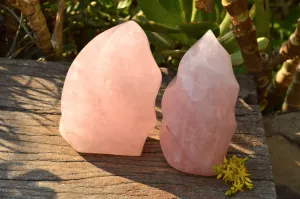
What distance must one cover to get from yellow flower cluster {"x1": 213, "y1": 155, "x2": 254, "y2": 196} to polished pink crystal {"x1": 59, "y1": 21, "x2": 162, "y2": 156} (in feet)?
0.56

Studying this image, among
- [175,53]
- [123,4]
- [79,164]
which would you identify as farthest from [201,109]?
[123,4]

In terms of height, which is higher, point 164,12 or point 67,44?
point 164,12

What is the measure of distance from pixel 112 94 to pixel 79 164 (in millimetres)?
177

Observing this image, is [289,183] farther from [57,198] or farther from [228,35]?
[57,198]

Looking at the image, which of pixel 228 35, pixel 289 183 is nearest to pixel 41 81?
pixel 228 35

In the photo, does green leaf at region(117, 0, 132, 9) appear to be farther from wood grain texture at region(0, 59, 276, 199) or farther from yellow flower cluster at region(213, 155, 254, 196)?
yellow flower cluster at region(213, 155, 254, 196)

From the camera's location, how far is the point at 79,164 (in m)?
1.34

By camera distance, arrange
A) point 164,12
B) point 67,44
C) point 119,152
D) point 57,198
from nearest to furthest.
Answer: point 57,198 → point 119,152 → point 164,12 → point 67,44

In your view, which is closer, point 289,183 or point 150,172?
point 150,172

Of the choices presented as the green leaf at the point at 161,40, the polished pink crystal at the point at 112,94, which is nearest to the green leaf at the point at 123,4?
the green leaf at the point at 161,40

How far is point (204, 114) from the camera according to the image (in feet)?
4.13

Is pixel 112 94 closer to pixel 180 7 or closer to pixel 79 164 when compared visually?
pixel 79 164

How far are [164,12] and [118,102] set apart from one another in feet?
1.44

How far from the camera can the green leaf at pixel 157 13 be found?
5.31ft
